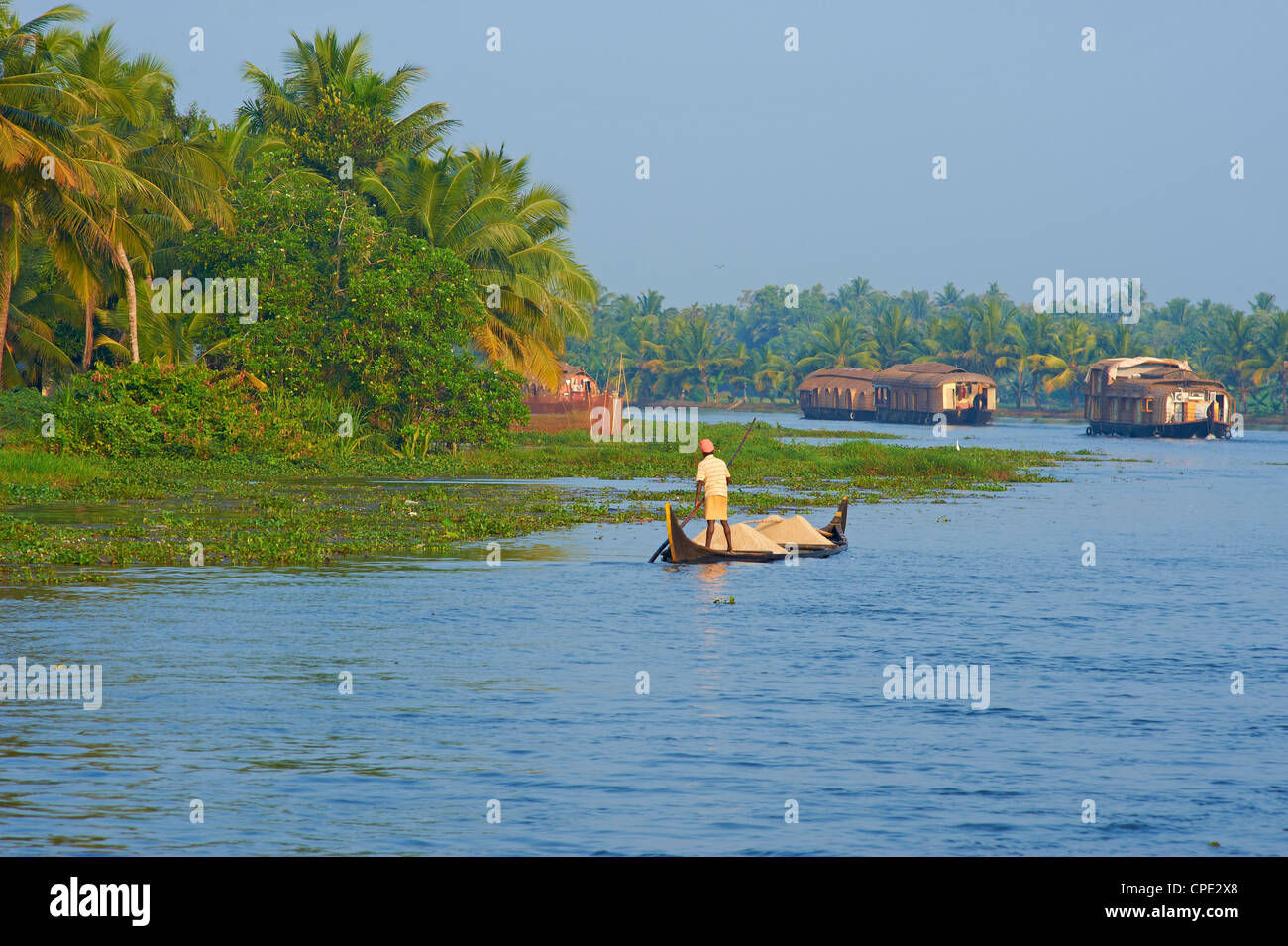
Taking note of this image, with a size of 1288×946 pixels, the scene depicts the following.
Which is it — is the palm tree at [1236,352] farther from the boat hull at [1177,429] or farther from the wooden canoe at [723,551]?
the wooden canoe at [723,551]

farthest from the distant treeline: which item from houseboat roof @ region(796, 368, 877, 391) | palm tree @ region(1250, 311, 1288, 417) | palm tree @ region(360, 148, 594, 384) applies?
palm tree @ region(360, 148, 594, 384)

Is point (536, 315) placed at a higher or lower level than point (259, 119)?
lower

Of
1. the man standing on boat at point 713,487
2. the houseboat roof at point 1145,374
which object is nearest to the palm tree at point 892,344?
the houseboat roof at point 1145,374

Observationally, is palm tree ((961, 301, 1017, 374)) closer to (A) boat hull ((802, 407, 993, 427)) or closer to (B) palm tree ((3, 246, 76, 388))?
(A) boat hull ((802, 407, 993, 427))

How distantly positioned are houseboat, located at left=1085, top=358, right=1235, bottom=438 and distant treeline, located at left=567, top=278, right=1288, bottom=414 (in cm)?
1920

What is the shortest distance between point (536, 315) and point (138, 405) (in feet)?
49.6

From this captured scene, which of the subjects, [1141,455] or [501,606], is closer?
[501,606]

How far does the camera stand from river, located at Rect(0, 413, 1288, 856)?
8234mm

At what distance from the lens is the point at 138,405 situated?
34.5 metres

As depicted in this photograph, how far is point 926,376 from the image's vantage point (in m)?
97.0
